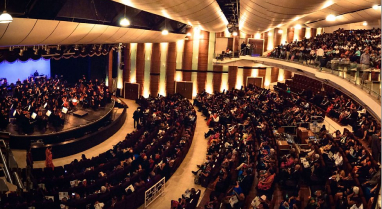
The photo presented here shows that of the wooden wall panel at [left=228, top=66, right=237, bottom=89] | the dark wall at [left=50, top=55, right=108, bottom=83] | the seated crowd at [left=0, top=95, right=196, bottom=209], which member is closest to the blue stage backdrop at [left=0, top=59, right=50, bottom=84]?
the dark wall at [left=50, top=55, right=108, bottom=83]

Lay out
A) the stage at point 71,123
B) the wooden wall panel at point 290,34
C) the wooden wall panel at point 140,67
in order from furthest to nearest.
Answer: the wooden wall panel at point 290,34
the wooden wall panel at point 140,67
the stage at point 71,123

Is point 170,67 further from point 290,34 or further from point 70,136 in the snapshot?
point 70,136

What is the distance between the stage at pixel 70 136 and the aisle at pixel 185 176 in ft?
12.3

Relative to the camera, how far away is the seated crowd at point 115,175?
9031 mm

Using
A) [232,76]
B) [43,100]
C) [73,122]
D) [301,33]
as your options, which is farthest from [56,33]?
[301,33]

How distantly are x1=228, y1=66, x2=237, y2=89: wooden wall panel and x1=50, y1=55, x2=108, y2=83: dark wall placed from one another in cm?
773

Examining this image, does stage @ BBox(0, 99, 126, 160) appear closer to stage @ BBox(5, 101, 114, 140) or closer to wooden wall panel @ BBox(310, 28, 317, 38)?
stage @ BBox(5, 101, 114, 140)

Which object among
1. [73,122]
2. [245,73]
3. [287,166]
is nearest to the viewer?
[287,166]

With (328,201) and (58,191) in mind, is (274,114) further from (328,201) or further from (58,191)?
(58,191)

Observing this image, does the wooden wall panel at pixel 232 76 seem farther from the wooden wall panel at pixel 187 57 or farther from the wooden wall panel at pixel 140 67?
the wooden wall panel at pixel 140 67

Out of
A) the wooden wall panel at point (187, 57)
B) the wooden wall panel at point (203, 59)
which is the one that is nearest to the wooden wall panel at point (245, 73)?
the wooden wall panel at point (203, 59)

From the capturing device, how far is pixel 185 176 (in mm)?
12023

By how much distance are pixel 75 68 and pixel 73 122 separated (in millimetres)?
8347

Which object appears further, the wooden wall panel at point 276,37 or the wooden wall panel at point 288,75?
the wooden wall panel at point 288,75
